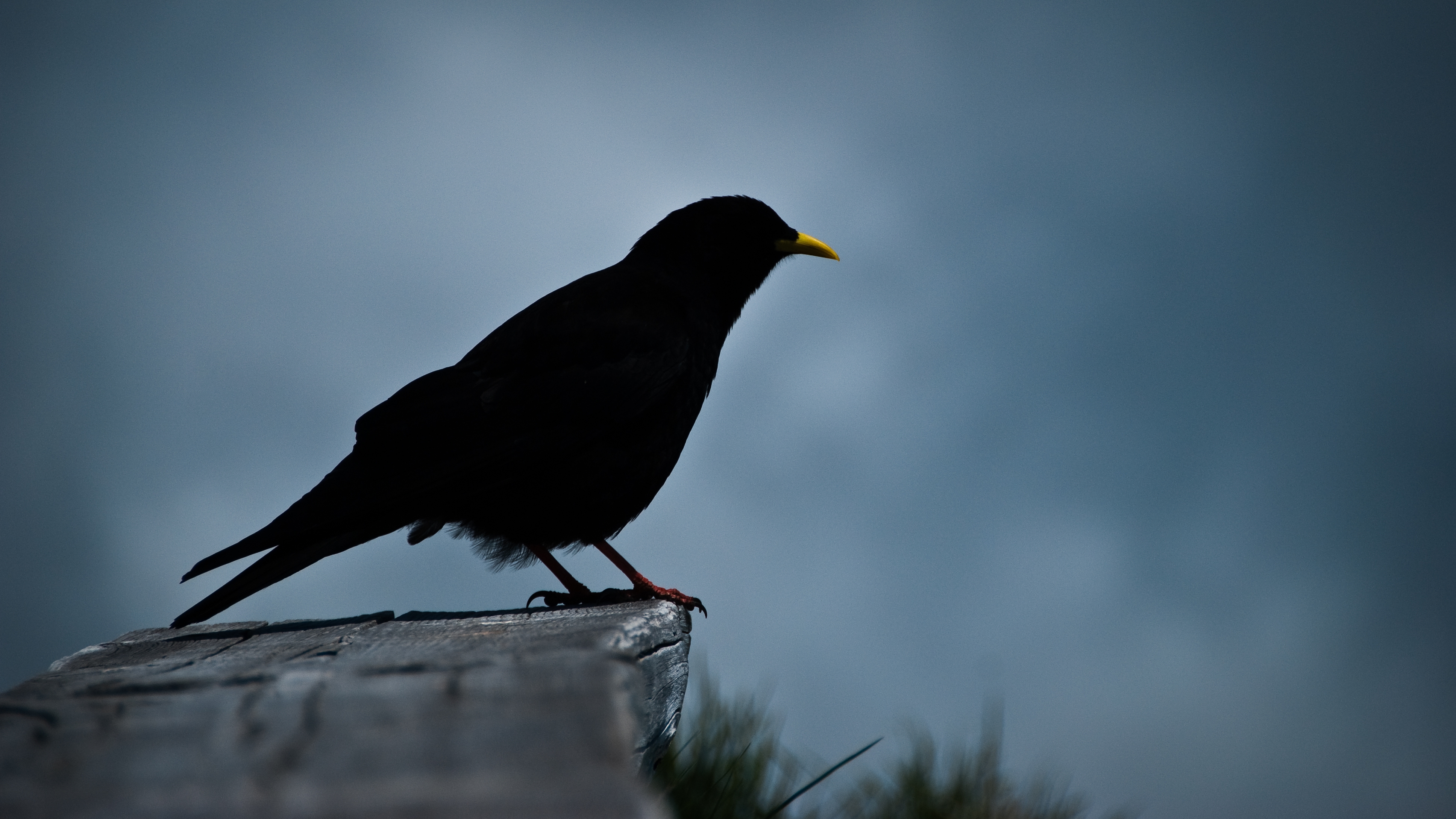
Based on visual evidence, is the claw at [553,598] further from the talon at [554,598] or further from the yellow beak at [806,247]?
the yellow beak at [806,247]

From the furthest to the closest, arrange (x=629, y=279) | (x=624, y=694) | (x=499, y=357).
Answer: (x=629, y=279), (x=499, y=357), (x=624, y=694)

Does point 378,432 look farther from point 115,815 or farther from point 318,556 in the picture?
point 115,815

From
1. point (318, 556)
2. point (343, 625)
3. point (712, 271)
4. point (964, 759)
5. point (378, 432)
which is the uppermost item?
point (712, 271)

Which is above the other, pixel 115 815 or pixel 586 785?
pixel 115 815

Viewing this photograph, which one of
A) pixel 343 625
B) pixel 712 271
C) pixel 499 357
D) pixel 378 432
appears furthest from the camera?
pixel 712 271

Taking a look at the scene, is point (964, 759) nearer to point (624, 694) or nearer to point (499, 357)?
point (499, 357)

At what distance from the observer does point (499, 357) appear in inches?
167

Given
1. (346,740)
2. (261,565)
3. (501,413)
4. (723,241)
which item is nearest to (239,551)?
(261,565)

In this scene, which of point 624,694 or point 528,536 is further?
point 528,536

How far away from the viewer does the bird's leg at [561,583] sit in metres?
4.10

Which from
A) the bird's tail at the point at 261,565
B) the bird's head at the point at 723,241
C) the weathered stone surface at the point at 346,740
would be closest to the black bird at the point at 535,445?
the bird's tail at the point at 261,565

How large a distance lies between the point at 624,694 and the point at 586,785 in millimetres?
316

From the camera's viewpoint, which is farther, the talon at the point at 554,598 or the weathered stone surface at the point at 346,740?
the talon at the point at 554,598

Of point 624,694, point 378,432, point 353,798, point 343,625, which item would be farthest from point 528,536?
point 353,798
